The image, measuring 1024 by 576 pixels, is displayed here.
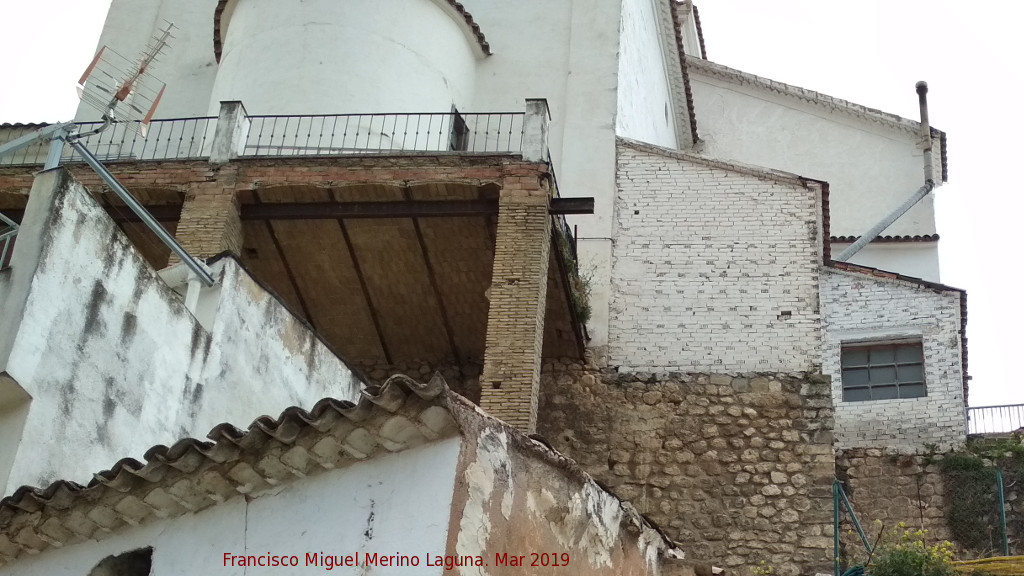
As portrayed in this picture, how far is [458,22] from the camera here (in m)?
19.5

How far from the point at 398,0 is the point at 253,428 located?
12258mm

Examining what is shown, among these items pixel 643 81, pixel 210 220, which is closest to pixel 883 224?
pixel 643 81

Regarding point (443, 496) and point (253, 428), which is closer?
point (443, 496)

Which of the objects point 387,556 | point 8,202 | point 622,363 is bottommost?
point 387,556

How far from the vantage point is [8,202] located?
1639 centimetres

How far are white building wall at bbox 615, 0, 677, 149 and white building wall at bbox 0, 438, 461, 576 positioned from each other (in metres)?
11.9

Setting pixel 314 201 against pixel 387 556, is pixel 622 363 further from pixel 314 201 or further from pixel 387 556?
pixel 387 556

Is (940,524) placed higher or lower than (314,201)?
lower

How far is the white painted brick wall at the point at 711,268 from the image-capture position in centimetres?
1684

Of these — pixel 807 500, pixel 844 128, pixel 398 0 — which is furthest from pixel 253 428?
pixel 844 128

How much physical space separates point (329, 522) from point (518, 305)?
7281 mm

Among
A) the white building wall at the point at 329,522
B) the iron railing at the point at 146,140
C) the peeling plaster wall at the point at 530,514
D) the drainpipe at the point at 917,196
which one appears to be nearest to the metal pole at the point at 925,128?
the drainpipe at the point at 917,196

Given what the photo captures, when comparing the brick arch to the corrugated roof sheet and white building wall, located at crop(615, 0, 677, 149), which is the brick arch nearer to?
white building wall, located at crop(615, 0, 677, 149)

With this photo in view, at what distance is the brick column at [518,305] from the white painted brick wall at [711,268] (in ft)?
7.49
